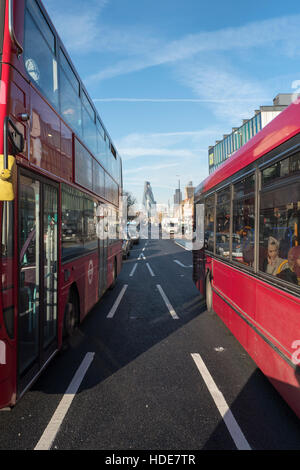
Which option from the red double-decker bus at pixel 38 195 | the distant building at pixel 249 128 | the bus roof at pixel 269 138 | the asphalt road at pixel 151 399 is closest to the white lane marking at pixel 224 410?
the asphalt road at pixel 151 399

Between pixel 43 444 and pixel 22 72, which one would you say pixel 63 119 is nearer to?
pixel 22 72

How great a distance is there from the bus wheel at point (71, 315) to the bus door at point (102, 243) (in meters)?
2.24

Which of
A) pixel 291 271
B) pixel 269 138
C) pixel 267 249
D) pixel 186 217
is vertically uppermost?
pixel 186 217

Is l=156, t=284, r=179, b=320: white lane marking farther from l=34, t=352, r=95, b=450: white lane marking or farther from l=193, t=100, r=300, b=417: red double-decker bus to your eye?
l=34, t=352, r=95, b=450: white lane marking

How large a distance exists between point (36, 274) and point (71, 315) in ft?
6.18

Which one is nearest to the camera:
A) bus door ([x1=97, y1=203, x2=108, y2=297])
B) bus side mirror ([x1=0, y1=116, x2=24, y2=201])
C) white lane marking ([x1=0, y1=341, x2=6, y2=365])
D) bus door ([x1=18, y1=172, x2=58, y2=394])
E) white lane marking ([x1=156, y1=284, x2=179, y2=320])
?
bus side mirror ([x1=0, y1=116, x2=24, y2=201])

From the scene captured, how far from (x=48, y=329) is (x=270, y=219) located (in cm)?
316

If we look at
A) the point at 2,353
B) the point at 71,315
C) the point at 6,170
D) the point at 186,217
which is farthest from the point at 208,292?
the point at 186,217

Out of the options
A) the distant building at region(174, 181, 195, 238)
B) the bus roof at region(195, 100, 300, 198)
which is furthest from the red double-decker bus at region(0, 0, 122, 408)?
the distant building at region(174, 181, 195, 238)

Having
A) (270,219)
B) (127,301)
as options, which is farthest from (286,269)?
(127,301)

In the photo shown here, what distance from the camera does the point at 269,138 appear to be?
3.65 meters

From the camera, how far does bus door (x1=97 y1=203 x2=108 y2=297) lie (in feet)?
25.2

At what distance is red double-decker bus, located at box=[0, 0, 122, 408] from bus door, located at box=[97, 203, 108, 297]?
4.65ft

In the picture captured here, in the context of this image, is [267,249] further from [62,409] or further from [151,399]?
[62,409]
